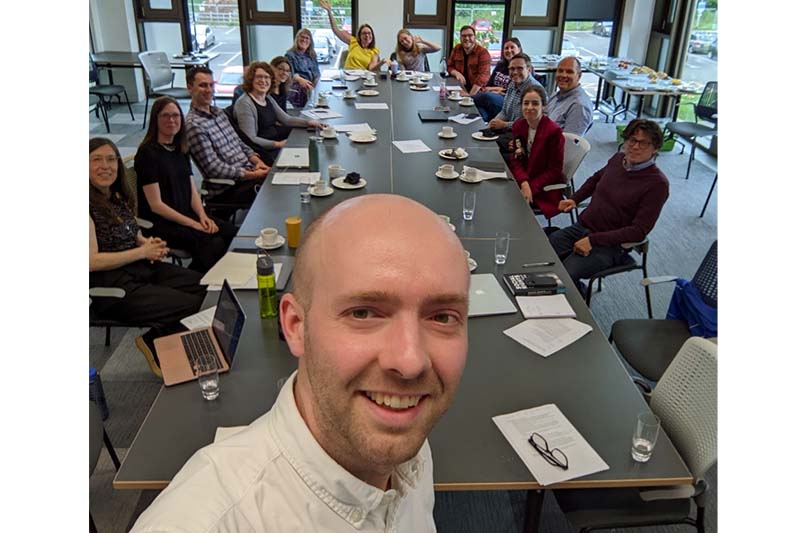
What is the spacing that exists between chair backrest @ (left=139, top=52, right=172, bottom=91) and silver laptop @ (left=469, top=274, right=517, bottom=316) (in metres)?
6.31

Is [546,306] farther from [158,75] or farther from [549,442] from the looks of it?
[158,75]

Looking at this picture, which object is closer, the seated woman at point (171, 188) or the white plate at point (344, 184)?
the seated woman at point (171, 188)

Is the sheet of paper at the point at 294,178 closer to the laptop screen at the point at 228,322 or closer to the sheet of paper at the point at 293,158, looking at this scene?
the sheet of paper at the point at 293,158

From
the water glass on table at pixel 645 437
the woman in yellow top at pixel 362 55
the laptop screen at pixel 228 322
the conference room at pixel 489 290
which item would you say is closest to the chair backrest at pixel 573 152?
the conference room at pixel 489 290

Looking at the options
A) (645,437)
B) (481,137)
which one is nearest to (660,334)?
(645,437)

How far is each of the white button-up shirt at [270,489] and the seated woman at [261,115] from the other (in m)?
4.16

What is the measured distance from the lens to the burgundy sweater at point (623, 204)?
11.0 feet

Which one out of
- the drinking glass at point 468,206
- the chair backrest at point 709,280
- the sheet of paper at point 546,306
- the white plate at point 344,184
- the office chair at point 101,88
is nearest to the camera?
the sheet of paper at point 546,306

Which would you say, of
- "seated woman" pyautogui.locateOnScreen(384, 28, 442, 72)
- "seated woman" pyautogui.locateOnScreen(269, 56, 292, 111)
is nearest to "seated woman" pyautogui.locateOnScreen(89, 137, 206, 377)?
"seated woman" pyautogui.locateOnScreen(269, 56, 292, 111)

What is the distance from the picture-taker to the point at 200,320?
7.45ft

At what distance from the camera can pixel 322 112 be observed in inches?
215

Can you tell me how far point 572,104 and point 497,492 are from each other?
144 inches

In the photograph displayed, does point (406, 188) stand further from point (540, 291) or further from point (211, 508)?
point (211, 508)

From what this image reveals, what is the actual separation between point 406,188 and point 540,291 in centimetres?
147
